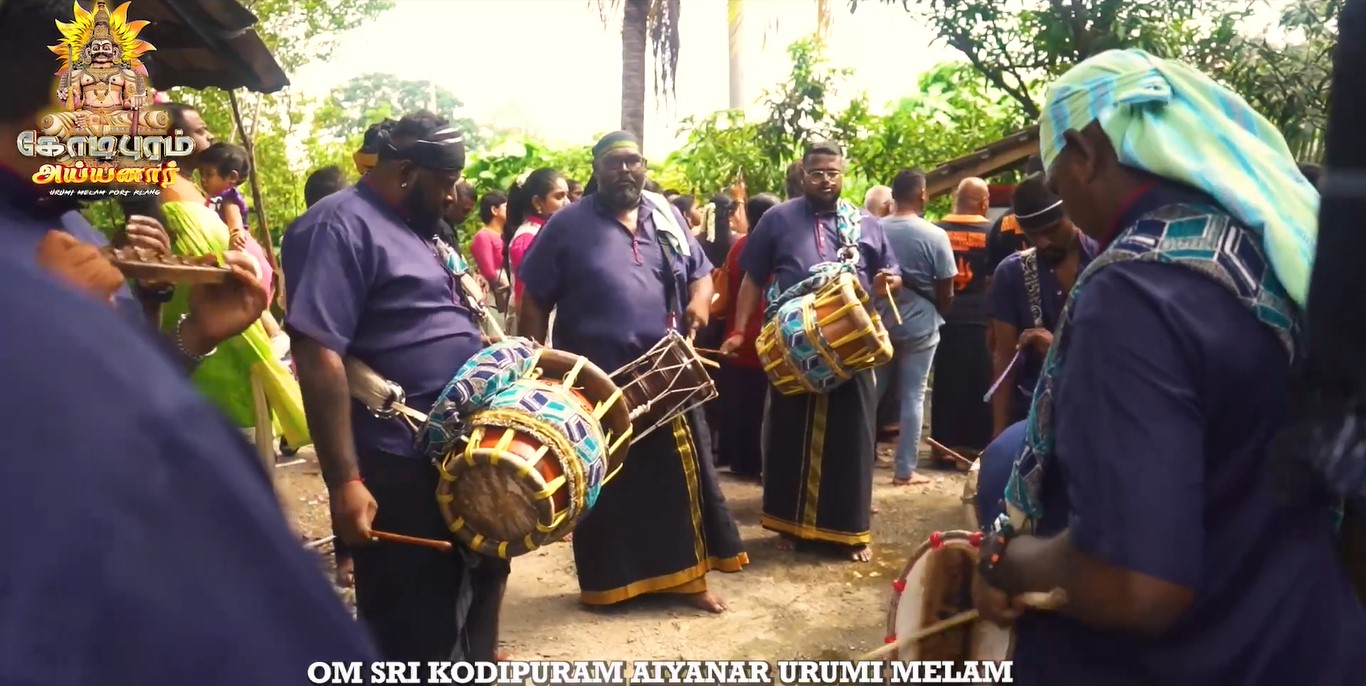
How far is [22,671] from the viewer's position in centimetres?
66

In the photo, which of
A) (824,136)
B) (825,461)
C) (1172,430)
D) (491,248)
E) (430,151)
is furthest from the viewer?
(824,136)

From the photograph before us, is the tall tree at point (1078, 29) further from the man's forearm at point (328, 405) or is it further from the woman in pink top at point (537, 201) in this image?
the man's forearm at point (328, 405)

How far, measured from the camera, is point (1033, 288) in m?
4.36

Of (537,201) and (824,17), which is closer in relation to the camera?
(537,201)

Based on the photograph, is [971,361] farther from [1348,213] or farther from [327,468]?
[1348,213]

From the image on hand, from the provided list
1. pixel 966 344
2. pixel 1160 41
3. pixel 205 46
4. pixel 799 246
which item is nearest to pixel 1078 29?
pixel 1160 41

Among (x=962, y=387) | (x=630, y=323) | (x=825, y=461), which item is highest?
(x=630, y=323)

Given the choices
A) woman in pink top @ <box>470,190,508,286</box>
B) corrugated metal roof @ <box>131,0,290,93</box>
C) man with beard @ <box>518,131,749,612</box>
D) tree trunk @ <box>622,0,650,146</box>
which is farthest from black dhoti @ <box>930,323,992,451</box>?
tree trunk @ <box>622,0,650,146</box>

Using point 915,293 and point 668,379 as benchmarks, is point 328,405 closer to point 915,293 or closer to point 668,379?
point 668,379

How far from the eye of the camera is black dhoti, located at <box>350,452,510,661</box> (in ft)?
10.7

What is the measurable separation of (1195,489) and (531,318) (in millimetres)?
3765

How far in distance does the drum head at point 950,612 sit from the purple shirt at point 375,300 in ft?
4.95

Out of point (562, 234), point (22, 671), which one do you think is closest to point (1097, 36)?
point (562, 234)

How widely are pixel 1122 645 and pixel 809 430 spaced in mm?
4203
